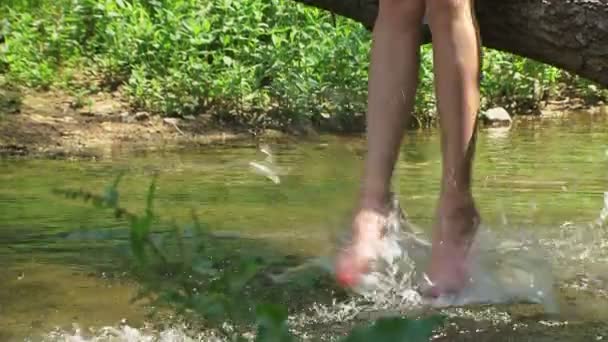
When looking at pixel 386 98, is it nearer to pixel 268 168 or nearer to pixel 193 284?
pixel 193 284

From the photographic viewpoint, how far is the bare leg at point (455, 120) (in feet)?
7.91

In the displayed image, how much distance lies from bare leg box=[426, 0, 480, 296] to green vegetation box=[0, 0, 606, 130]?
3172 millimetres

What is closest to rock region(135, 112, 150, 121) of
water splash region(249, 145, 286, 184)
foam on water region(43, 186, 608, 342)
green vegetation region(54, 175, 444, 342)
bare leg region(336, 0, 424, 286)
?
water splash region(249, 145, 286, 184)

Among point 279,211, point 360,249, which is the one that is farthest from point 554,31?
point 279,211

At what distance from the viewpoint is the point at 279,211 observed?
3408 millimetres

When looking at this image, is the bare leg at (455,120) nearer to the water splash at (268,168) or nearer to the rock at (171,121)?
the water splash at (268,168)

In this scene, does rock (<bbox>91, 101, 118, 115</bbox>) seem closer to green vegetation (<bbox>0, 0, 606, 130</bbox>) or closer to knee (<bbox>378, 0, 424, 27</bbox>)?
green vegetation (<bbox>0, 0, 606, 130</bbox>)

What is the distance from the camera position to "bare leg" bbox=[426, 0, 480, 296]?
2412 mm

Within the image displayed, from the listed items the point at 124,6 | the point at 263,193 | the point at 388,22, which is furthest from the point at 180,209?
the point at 124,6

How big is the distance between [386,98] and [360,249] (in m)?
0.35

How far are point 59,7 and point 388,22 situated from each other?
455 centimetres

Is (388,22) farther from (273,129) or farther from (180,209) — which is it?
(273,129)

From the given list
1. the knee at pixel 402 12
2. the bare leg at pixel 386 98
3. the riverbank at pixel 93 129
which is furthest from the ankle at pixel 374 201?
the riverbank at pixel 93 129

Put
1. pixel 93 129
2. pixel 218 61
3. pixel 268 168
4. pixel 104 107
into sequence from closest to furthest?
pixel 268 168
pixel 93 129
pixel 104 107
pixel 218 61
